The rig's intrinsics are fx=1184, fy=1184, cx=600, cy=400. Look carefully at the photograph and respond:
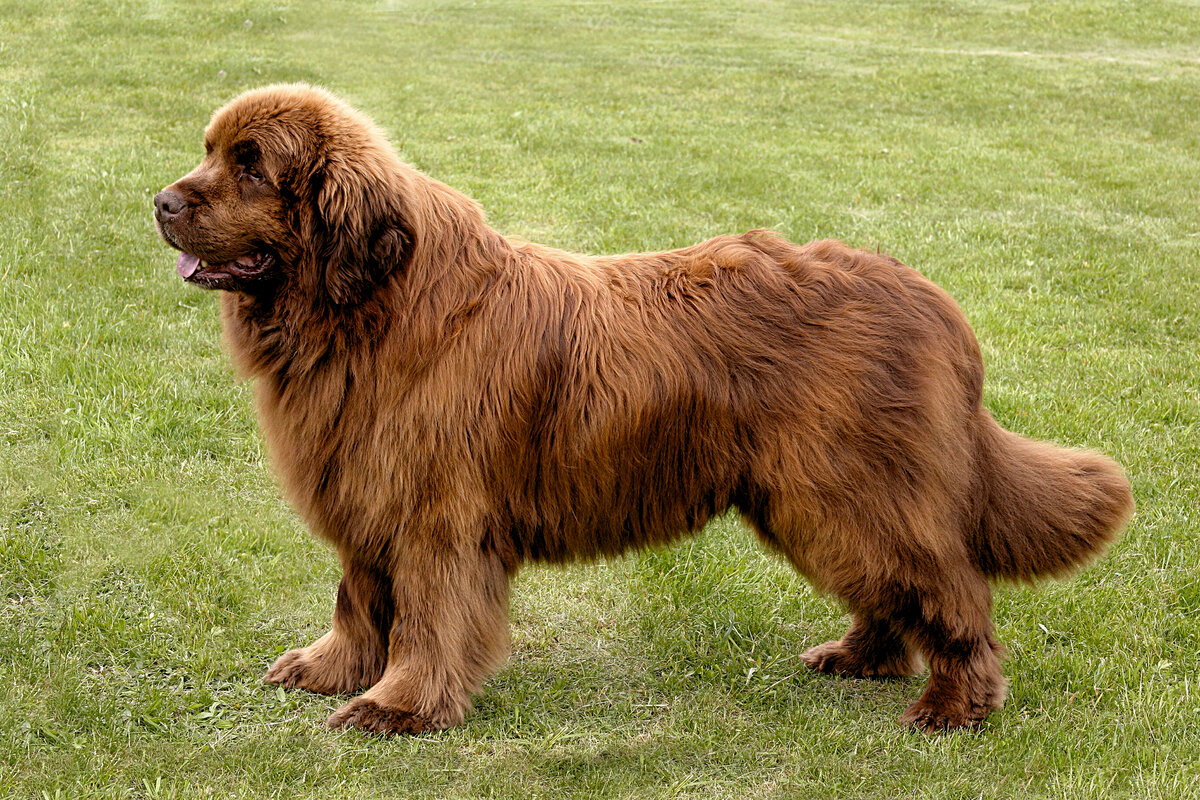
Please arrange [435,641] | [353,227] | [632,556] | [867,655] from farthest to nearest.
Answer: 1. [632,556]
2. [867,655]
3. [435,641]
4. [353,227]

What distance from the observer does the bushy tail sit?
4.32 metres

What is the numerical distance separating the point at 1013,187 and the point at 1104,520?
333 inches

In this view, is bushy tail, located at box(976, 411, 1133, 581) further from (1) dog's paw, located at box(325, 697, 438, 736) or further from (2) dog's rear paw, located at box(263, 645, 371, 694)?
(2) dog's rear paw, located at box(263, 645, 371, 694)

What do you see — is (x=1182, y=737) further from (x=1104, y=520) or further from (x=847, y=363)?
(x=847, y=363)

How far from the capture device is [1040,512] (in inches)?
170

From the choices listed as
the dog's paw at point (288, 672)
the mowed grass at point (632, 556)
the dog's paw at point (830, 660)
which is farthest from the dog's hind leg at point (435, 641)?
the dog's paw at point (830, 660)

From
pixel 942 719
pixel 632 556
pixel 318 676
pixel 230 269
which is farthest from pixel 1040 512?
pixel 230 269

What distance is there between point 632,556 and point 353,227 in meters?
2.42

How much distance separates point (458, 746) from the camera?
412 cm

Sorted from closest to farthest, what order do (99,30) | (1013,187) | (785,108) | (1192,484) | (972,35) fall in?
(1192,484)
(1013,187)
(785,108)
(99,30)
(972,35)

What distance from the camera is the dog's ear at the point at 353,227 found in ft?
12.7

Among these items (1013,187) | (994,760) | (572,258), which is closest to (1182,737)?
(994,760)

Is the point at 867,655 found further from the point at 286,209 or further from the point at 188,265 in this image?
the point at 188,265

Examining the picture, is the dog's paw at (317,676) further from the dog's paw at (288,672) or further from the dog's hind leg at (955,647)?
the dog's hind leg at (955,647)
